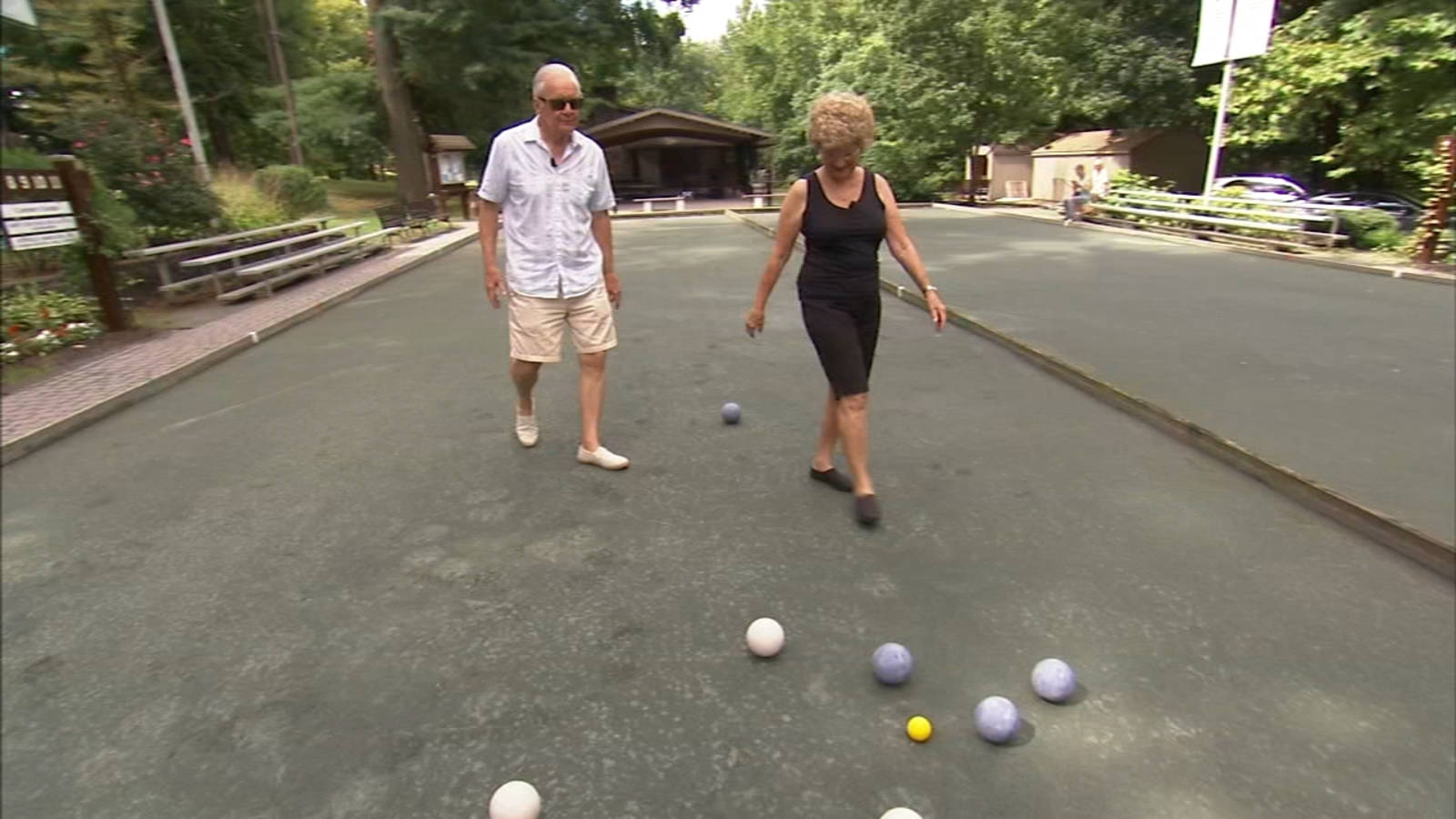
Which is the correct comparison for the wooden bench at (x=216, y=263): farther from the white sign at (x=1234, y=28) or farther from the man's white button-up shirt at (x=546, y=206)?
the white sign at (x=1234, y=28)

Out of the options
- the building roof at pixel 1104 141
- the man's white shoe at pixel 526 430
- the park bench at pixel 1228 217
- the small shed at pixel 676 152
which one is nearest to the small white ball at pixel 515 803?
the man's white shoe at pixel 526 430

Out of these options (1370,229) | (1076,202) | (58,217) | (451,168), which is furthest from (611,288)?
(451,168)

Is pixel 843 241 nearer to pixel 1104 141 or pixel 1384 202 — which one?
pixel 1384 202

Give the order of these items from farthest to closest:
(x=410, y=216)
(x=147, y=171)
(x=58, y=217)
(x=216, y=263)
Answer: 1. (x=410, y=216)
2. (x=216, y=263)
3. (x=147, y=171)
4. (x=58, y=217)

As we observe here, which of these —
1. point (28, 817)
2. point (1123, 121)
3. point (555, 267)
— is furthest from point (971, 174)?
point (28, 817)

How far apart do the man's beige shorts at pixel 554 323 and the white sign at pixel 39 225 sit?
6.24 m

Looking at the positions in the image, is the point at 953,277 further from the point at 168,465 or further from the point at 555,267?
the point at 168,465

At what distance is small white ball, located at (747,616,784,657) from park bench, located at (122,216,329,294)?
34.3ft

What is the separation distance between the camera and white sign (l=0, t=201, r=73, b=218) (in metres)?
7.27

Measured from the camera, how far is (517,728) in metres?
2.43

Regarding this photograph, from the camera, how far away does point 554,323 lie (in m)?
4.30

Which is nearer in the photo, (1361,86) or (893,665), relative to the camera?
(893,665)

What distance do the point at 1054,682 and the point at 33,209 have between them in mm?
9571

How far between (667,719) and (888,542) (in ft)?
4.86
